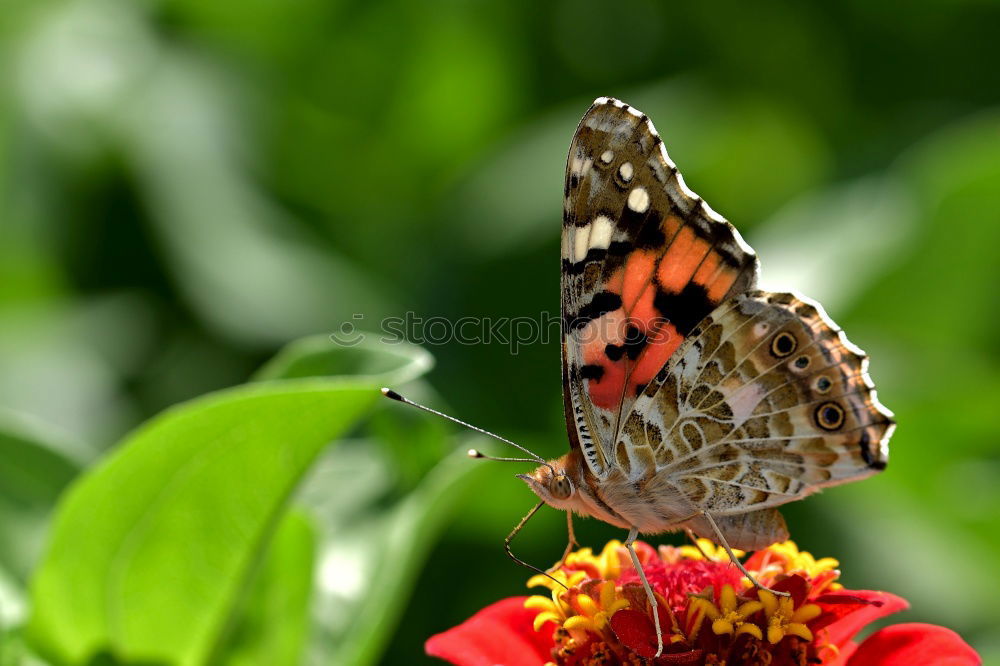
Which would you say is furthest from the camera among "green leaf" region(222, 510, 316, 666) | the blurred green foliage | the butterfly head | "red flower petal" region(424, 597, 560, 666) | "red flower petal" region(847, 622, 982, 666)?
the blurred green foliage

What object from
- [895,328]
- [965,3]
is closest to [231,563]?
[895,328]

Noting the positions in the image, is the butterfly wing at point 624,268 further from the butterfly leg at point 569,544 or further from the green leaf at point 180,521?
the green leaf at point 180,521

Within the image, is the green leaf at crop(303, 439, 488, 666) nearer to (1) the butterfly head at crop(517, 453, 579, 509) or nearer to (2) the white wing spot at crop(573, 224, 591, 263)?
(1) the butterfly head at crop(517, 453, 579, 509)

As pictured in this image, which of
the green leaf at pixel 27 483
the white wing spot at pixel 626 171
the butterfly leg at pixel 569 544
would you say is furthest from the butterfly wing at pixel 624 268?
the green leaf at pixel 27 483

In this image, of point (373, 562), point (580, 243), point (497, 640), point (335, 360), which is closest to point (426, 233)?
point (335, 360)

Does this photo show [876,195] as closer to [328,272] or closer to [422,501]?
[328,272]

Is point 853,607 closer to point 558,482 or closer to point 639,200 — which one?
point 558,482

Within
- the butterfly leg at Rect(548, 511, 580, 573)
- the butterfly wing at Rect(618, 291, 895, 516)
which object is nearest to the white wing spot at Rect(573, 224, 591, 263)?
the butterfly wing at Rect(618, 291, 895, 516)
